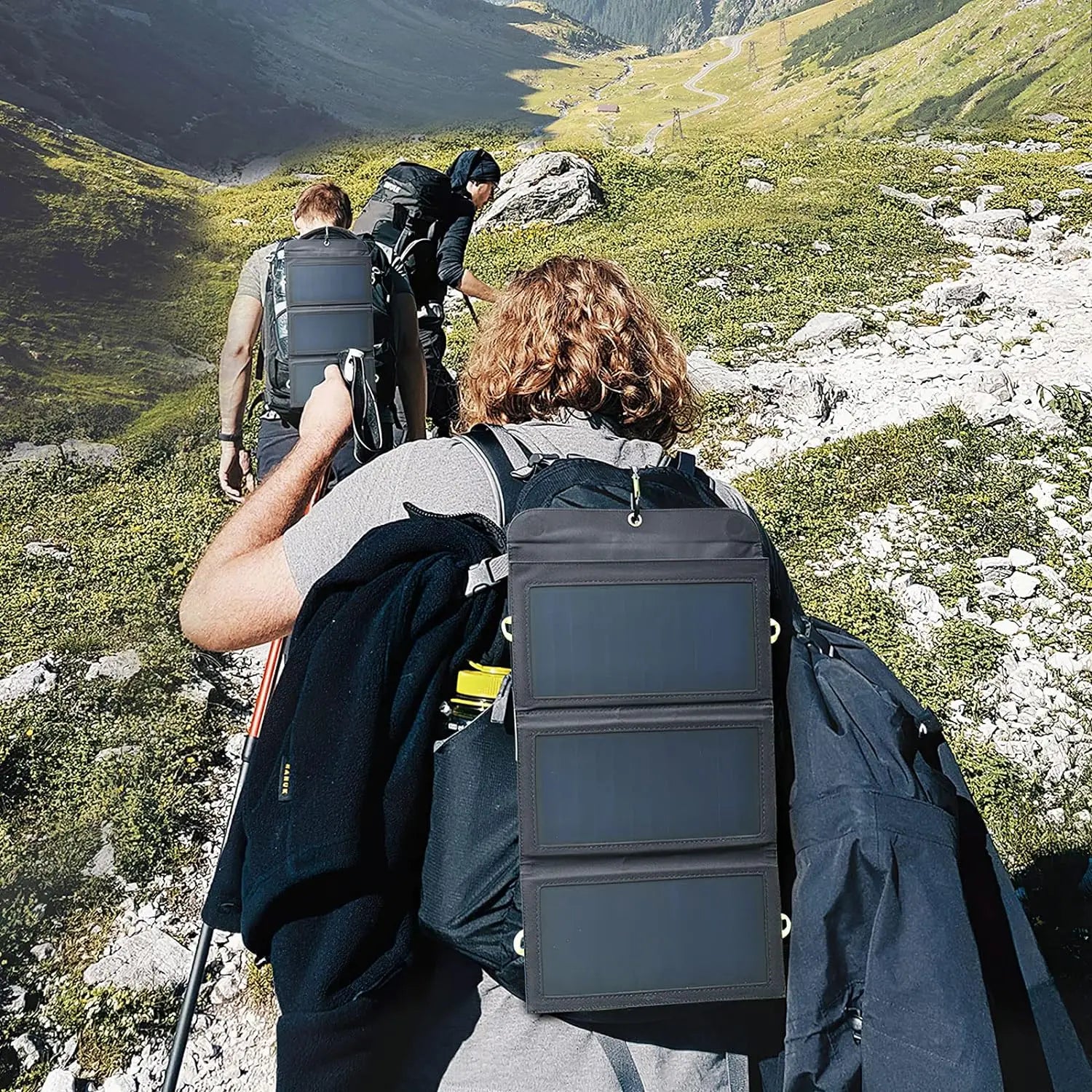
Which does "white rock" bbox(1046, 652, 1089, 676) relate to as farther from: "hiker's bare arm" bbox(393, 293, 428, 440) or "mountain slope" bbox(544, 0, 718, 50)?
"mountain slope" bbox(544, 0, 718, 50)

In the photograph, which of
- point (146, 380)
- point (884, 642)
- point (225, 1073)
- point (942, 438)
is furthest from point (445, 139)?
point (225, 1073)

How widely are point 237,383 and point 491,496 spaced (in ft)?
10.7

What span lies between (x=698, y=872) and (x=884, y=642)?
14.2 feet

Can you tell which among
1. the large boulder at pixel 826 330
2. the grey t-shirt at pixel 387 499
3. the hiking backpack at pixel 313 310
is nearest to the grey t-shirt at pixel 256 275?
the hiking backpack at pixel 313 310

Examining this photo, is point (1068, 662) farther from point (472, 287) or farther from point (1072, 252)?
point (1072, 252)

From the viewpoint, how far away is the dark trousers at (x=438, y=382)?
6.20 meters

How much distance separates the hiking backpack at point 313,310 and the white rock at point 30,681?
2.38 metres

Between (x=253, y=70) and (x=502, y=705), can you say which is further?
(x=253, y=70)

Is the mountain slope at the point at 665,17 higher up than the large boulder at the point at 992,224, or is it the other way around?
the mountain slope at the point at 665,17

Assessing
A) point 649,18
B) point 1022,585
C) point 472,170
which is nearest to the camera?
point 1022,585

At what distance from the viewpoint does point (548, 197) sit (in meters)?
14.7

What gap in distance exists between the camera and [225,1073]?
11.7 ft

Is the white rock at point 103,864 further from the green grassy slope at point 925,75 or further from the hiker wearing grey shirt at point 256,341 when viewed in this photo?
the green grassy slope at point 925,75

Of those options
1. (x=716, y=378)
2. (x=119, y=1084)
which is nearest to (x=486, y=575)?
(x=119, y=1084)
